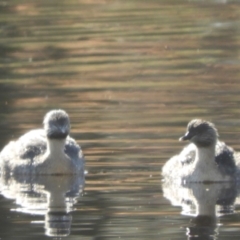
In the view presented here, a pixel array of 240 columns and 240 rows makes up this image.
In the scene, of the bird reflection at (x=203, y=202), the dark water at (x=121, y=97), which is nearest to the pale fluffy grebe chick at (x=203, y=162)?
the bird reflection at (x=203, y=202)

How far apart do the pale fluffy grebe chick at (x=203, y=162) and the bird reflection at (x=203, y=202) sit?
0.15 metres

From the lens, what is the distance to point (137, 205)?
14852 mm

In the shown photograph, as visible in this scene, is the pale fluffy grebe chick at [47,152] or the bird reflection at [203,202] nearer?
the bird reflection at [203,202]

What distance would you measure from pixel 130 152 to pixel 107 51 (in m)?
11.1

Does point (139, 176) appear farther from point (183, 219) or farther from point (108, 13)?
point (108, 13)

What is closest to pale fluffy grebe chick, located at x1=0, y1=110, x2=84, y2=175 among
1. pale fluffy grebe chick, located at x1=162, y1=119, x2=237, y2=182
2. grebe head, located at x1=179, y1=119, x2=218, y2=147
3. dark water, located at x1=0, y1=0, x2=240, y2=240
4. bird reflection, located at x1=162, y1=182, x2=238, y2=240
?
dark water, located at x1=0, y1=0, x2=240, y2=240

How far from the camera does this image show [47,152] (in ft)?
59.2

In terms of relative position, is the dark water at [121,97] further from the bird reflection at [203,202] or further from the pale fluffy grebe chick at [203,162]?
the pale fluffy grebe chick at [203,162]

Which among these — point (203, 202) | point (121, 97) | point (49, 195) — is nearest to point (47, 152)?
point (49, 195)

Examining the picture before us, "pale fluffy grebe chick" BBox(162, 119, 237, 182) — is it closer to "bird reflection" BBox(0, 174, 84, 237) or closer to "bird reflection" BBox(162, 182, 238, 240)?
"bird reflection" BBox(162, 182, 238, 240)

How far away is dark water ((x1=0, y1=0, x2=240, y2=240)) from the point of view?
14297 millimetres

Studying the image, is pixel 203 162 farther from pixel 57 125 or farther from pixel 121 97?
pixel 121 97

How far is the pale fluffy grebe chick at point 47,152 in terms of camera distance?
57.6ft

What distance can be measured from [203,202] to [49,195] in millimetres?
1972
